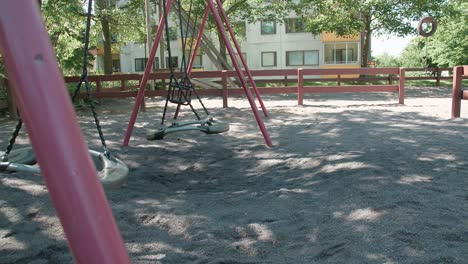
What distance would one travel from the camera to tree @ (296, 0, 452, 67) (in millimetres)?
19422

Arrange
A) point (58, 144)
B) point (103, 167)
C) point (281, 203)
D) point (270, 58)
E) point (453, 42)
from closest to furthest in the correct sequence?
point (58, 144) < point (103, 167) < point (281, 203) < point (453, 42) < point (270, 58)

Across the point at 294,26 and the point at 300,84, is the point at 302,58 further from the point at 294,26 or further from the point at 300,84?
the point at 300,84

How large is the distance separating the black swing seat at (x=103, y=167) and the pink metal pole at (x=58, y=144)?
55.8 inches

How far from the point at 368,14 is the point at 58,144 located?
22.3 metres

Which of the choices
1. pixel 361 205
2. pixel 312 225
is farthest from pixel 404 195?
pixel 312 225

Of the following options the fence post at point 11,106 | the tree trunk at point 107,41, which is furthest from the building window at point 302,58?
the fence post at point 11,106

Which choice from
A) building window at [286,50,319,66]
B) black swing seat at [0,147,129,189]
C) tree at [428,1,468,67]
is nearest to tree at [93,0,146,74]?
black swing seat at [0,147,129,189]

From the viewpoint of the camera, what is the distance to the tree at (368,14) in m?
19.4

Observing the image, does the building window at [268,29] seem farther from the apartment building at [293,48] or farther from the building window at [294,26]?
the building window at [294,26]

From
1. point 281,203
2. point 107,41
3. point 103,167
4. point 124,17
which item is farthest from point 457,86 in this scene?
point 107,41

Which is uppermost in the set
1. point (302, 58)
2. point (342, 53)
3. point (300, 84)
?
point (342, 53)

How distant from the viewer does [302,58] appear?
108 feet

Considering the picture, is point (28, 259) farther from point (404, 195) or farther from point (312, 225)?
point (404, 195)

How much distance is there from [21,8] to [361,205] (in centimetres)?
267
